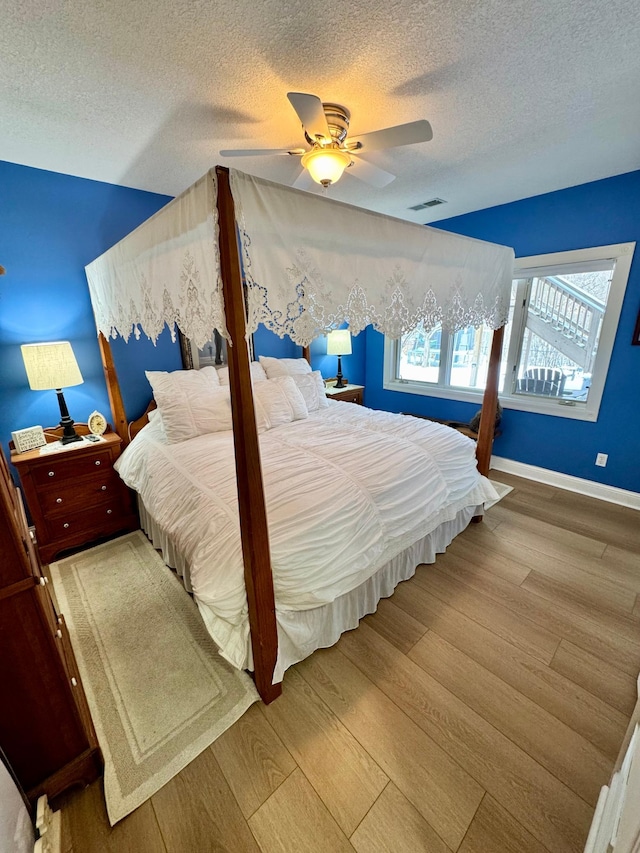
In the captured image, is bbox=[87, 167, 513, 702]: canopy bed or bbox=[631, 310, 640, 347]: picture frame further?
bbox=[631, 310, 640, 347]: picture frame

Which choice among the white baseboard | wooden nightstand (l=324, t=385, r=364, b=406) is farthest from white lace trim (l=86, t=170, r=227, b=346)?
the white baseboard

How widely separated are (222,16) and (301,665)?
8.36 feet

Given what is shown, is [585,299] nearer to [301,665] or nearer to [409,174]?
[409,174]

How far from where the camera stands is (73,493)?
88.7 inches

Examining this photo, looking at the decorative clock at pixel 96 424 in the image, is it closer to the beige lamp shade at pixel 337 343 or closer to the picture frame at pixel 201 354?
the picture frame at pixel 201 354

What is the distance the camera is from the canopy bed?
1.07 meters

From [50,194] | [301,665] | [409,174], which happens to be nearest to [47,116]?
[50,194]

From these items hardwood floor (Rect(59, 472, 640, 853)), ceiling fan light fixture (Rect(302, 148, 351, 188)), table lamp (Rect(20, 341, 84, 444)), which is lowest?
hardwood floor (Rect(59, 472, 640, 853))

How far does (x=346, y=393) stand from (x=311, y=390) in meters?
1.05

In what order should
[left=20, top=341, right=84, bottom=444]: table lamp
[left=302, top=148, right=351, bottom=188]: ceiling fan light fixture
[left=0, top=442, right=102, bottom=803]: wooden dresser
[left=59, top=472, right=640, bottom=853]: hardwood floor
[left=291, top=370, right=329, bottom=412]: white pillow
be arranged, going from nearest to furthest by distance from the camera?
1. [left=0, top=442, right=102, bottom=803]: wooden dresser
2. [left=59, top=472, right=640, bottom=853]: hardwood floor
3. [left=302, top=148, right=351, bottom=188]: ceiling fan light fixture
4. [left=20, top=341, right=84, bottom=444]: table lamp
5. [left=291, top=370, right=329, bottom=412]: white pillow

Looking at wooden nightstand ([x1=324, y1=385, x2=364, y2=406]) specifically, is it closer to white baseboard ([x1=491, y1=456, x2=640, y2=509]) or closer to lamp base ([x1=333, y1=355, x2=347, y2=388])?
lamp base ([x1=333, y1=355, x2=347, y2=388])

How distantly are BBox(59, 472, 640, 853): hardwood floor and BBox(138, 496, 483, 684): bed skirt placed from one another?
88 millimetres

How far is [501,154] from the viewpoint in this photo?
213 cm

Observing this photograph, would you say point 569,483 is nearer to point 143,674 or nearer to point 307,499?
point 307,499
